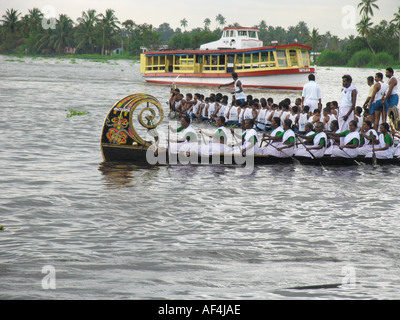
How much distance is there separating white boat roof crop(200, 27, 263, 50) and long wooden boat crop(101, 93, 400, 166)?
28.6m

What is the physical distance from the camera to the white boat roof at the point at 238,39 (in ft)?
135

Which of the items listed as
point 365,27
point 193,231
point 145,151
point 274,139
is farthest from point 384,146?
point 365,27

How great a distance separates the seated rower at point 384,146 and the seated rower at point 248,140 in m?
2.84

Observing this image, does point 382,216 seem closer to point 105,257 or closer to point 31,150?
point 105,257

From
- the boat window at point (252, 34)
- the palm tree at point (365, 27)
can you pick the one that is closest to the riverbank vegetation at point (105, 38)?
the palm tree at point (365, 27)

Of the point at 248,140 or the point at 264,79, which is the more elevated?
the point at 264,79

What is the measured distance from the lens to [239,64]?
3753 cm

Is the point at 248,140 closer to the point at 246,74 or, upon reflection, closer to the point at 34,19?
the point at 246,74

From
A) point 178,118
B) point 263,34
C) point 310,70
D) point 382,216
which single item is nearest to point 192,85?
point 310,70

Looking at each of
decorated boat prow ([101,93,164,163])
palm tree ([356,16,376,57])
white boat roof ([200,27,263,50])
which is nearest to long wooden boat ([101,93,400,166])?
decorated boat prow ([101,93,164,163])

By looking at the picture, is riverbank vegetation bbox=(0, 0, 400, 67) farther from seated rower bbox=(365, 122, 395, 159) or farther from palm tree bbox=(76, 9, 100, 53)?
seated rower bbox=(365, 122, 395, 159)

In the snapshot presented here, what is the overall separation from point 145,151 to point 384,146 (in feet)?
18.9

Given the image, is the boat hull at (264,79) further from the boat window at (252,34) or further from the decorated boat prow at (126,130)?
the decorated boat prow at (126,130)

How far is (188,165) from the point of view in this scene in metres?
13.2
